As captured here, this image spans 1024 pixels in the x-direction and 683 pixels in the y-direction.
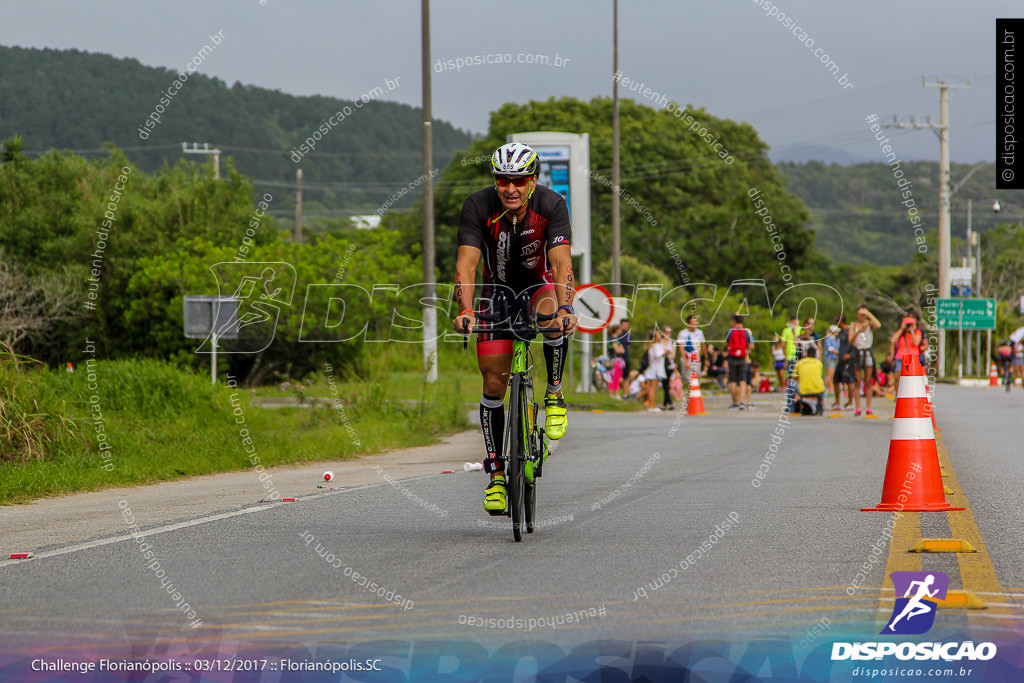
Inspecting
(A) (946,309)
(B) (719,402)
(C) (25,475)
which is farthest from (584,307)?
(A) (946,309)

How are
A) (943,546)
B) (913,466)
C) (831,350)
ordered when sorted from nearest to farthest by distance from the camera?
(943,546) < (913,466) < (831,350)

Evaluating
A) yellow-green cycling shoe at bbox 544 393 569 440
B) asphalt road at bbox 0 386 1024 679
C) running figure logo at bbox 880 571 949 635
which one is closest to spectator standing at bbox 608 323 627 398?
asphalt road at bbox 0 386 1024 679

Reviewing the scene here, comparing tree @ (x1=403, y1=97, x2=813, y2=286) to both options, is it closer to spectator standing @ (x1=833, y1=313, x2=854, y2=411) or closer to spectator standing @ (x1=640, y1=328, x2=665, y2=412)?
spectator standing @ (x1=640, y1=328, x2=665, y2=412)

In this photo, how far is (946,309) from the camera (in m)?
50.3

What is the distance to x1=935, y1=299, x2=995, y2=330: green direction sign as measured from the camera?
165 feet

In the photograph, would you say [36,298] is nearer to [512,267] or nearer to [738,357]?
[738,357]

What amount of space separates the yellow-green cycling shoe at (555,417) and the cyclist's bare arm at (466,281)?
2.63 feet

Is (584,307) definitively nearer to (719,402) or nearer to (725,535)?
(719,402)

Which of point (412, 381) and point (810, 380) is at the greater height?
point (810, 380)

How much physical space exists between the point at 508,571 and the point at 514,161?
2.46 meters

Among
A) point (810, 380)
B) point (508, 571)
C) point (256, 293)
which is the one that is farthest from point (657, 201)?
point (508, 571)

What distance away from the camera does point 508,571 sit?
5965 millimetres

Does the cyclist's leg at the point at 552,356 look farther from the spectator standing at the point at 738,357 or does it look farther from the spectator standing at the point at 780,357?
the spectator standing at the point at 780,357

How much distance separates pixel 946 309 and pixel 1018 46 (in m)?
33.5
